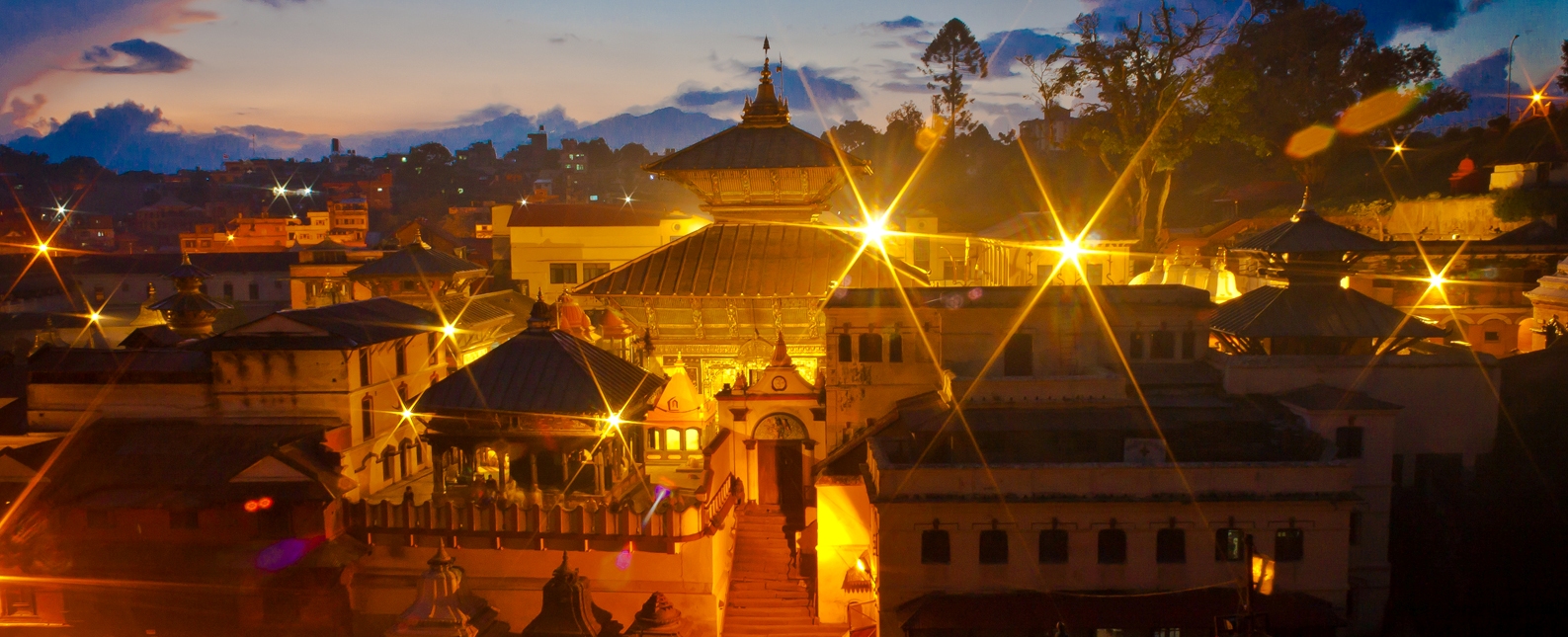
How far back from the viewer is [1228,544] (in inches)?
661

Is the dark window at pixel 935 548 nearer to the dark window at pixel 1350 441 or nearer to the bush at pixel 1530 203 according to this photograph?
the dark window at pixel 1350 441

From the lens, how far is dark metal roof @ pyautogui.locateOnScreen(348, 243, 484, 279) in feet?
109

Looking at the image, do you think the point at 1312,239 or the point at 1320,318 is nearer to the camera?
the point at 1320,318

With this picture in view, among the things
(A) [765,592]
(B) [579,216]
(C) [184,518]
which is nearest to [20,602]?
(C) [184,518]

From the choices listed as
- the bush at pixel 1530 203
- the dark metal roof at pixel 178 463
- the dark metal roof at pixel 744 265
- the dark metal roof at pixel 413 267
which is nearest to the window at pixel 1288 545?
the dark metal roof at pixel 744 265

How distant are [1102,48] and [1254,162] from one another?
89.2ft

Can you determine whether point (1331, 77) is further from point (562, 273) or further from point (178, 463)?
point (178, 463)

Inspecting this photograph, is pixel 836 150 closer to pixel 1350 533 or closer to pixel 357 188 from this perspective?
pixel 1350 533

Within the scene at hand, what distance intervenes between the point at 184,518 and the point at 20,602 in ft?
12.8

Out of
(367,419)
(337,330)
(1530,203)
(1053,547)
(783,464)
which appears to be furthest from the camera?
(1530,203)

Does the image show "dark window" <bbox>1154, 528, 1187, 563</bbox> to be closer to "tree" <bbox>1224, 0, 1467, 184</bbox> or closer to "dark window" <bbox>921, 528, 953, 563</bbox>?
"dark window" <bbox>921, 528, 953, 563</bbox>

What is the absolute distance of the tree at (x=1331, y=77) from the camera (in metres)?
50.2

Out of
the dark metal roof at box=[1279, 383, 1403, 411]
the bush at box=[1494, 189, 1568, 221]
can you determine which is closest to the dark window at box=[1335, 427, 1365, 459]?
the dark metal roof at box=[1279, 383, 1403, 411]

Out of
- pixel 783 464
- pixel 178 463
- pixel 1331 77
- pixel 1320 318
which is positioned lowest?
pixel 783 464
